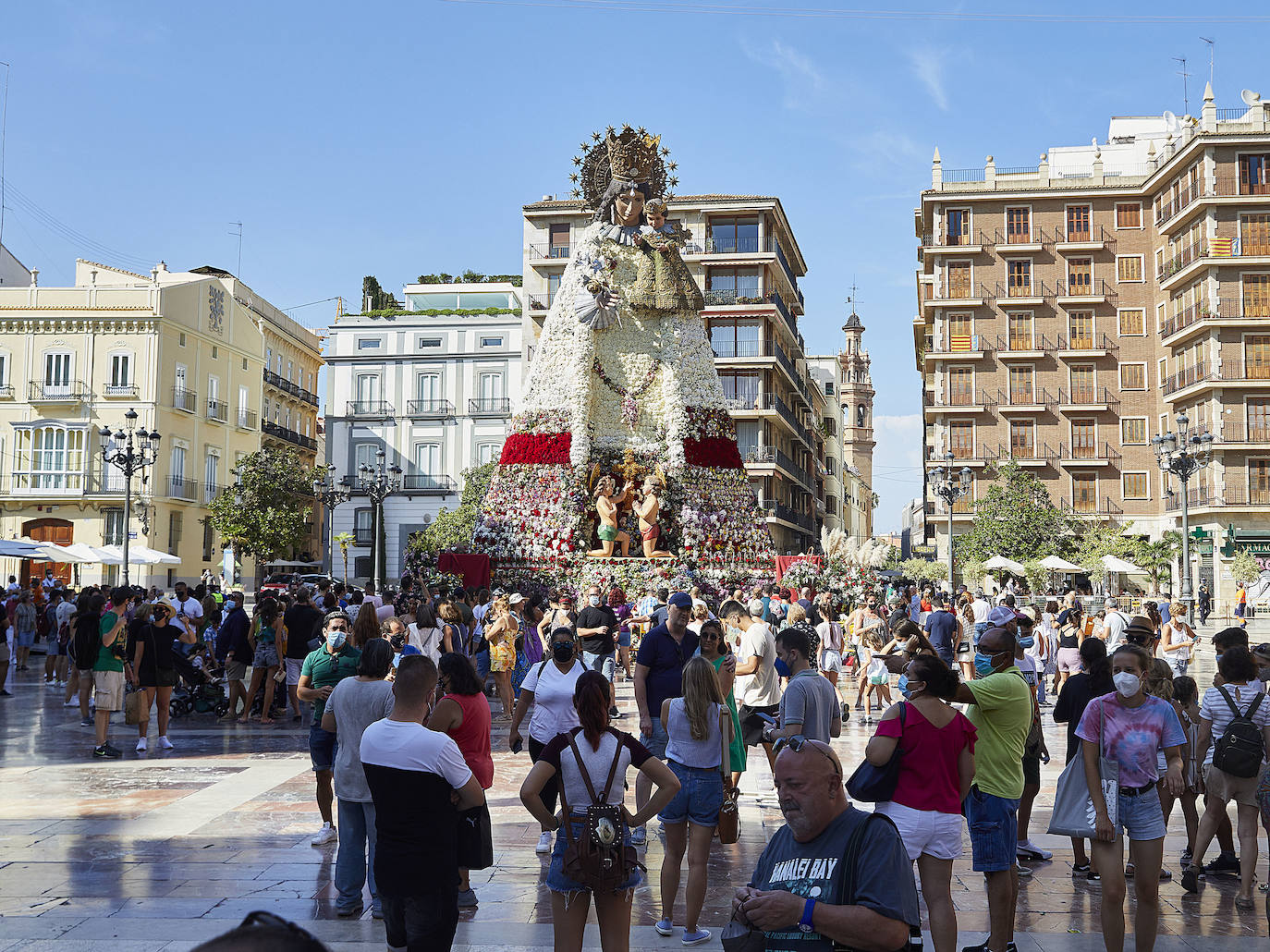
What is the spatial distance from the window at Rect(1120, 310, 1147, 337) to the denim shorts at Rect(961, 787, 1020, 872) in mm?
49866

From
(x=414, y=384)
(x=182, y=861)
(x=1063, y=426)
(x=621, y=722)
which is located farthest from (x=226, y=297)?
(x=182, y=861)

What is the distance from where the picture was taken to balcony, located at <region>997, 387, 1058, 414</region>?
2007 inches

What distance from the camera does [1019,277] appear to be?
51844mm

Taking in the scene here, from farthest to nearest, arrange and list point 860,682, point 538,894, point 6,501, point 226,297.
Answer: point 226,297, point 6,501, point 860,682, point 538,894

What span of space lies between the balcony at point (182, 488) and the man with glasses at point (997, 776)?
1664 inches

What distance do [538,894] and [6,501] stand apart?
4167 cm

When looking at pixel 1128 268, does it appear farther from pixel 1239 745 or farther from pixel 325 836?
pixel 325 836

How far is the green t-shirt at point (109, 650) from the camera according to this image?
1202 cm

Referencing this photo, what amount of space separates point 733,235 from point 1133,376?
19.0 m

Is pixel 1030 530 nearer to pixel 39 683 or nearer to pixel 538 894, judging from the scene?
pixel 39 683

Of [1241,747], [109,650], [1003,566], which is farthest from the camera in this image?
[1003,566]

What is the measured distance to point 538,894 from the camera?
6.80m

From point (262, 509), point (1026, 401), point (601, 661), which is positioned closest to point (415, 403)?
point (262, 509)

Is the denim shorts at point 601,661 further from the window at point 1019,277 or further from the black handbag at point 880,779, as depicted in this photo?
the window at point 1019,277
